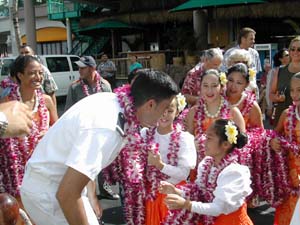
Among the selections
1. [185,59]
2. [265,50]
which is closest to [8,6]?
[185,59]

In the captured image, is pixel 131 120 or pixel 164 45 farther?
pixel 164 45

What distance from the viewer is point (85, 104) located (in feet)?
6.99

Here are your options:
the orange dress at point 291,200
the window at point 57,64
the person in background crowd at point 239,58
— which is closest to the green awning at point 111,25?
the window at point 57,64

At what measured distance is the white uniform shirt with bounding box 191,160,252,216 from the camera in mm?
3033

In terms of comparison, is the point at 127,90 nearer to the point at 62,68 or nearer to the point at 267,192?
the point at 267,192

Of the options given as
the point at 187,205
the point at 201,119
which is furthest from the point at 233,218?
the point at 201,119

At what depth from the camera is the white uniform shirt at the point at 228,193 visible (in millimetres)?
3033

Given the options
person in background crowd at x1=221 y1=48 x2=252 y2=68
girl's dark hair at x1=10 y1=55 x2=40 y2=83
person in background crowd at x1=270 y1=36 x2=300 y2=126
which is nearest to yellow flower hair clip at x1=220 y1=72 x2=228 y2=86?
person in background crowd at x1=221 y1=48 x2=252 y2=68

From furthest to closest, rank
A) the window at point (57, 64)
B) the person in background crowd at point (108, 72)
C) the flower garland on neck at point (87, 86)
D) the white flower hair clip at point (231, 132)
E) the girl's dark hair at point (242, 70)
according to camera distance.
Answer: the window at point (57, 64) → the person in background crowd at point (108, 72) → the flower garland on neck at point (87, 86) → the girl's dark hair at point (242, 70) → the white flower hair clip at point (231, 132)

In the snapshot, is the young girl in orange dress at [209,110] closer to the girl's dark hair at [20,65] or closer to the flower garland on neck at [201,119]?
the flower garland on neck at [201,119]

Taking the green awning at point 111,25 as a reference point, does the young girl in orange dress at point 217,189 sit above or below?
below

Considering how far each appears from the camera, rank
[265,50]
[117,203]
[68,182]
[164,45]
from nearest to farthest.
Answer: [68,182]
[117,203]
[265,50]
[164,45]

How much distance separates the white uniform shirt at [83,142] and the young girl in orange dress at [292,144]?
2186mm

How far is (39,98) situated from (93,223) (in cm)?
208
